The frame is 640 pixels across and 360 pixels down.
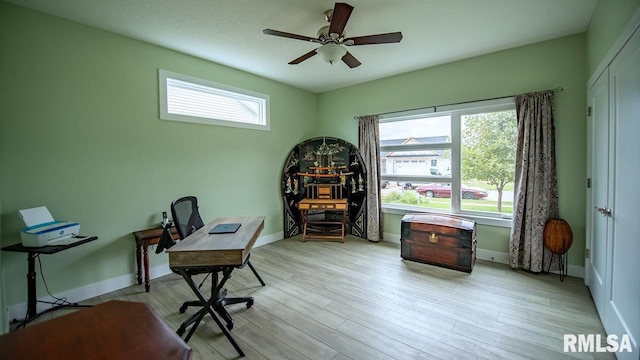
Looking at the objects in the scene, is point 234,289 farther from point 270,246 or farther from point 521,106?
point 521,106

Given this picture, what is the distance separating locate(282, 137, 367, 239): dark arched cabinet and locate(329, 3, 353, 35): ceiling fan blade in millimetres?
2534

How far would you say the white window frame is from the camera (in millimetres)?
3086

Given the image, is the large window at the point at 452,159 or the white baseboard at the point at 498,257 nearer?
the white baseboard at the point at 498,257

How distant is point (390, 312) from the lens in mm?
2295

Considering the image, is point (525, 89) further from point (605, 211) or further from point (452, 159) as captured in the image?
point (605, 211)

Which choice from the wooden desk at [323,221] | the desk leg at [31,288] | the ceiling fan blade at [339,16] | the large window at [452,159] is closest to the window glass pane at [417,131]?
the large window at [452,159]

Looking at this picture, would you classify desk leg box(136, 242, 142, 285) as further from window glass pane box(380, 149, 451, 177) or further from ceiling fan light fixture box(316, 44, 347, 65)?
window glass pane box(380, 149, 451, 177)

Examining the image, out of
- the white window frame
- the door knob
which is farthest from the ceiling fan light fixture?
the door knob

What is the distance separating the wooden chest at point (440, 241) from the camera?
10.1 feet

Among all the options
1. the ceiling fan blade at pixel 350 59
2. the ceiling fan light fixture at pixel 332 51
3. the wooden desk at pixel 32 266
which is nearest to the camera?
the wooden desk at pixel 32 266

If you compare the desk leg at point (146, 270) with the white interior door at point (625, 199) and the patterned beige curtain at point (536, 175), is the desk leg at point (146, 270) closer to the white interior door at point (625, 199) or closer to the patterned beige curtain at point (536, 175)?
the white interior door at point (625, 199)

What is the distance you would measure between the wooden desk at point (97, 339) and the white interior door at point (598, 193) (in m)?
2.96

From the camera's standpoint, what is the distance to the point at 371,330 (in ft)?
6.74

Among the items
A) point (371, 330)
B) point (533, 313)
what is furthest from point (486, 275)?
point (371, 330)
